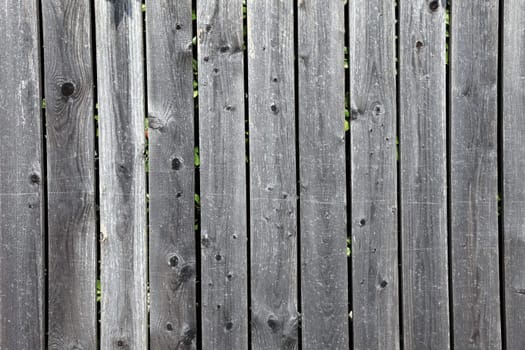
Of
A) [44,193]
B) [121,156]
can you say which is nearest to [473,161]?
[121,156]

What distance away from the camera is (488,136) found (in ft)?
6.32

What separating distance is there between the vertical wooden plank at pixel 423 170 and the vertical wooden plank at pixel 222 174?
0.66 metres

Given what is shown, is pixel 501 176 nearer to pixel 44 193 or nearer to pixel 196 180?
pixel 196 180

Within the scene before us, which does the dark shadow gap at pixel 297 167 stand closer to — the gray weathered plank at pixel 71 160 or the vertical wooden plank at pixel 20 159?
the gray weathered plank at pixel 71 160

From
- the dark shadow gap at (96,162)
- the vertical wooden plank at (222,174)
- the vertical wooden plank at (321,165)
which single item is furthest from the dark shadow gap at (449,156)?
the dark shadow gap at (96,162)

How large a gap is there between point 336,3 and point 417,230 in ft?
3.22

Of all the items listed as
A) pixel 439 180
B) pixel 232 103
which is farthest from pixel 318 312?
pixel 232 103

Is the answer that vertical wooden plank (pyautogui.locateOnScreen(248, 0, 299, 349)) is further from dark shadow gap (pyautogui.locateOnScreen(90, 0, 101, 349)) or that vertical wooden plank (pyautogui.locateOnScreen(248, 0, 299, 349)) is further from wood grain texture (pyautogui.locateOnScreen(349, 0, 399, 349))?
dark shadow gap (pyautogui.locateOnScreen(90, 0, 101, 349))

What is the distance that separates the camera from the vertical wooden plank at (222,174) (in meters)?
1.88

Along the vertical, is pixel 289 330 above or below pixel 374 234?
below

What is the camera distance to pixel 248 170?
6.28 feet

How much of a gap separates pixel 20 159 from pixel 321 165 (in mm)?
1225

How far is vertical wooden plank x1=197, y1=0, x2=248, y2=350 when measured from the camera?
74.2 inches

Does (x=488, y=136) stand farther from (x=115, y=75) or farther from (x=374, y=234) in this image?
(x=115, y=75)
